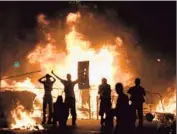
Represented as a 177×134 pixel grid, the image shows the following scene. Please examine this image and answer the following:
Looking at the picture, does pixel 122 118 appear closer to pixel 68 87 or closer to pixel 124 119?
pixel 124 119

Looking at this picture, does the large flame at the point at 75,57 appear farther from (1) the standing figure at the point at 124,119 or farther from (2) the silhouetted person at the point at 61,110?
(1) the standing figure at the point at 124,119

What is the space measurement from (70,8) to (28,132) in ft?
92.1

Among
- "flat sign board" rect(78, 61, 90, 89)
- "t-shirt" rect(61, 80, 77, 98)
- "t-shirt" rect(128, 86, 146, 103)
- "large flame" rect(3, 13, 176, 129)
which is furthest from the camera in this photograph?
"large flame" rect(3, 13, 176, 129)

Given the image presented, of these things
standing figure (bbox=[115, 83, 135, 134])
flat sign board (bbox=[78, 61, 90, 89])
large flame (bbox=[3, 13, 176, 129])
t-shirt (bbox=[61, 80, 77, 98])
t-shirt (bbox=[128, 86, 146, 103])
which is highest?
large flame (bbox=[3, 13, 176, 129])

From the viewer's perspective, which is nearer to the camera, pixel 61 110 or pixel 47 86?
pixel 61 110

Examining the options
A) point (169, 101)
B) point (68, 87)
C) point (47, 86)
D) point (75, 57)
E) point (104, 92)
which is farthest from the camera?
point (169, 101)

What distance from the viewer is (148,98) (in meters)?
37.9

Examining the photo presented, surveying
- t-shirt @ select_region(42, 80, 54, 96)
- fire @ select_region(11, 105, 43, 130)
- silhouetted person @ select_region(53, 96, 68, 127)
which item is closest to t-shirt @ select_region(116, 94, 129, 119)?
silhouetted person @ select_region(53, 96, 68, 127)

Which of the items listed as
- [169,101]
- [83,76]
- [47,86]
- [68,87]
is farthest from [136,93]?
[169,101]

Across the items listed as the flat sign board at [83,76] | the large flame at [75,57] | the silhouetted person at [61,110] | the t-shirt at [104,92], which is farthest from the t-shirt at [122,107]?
the large flame at [75,57]

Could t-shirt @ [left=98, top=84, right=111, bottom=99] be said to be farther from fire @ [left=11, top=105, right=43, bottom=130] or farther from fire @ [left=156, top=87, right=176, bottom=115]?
fire @ [left=156, top=87, right=176, bottom=115]

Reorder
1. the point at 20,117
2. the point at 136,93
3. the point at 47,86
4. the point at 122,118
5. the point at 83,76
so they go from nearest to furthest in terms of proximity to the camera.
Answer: the point at 122,118 → the point at 136,93 → the point at 47,86 → the point at 83,76 → the point at 20,117

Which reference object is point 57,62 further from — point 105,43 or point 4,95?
point 4,95

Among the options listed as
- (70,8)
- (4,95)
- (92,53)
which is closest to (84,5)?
(70,8)
